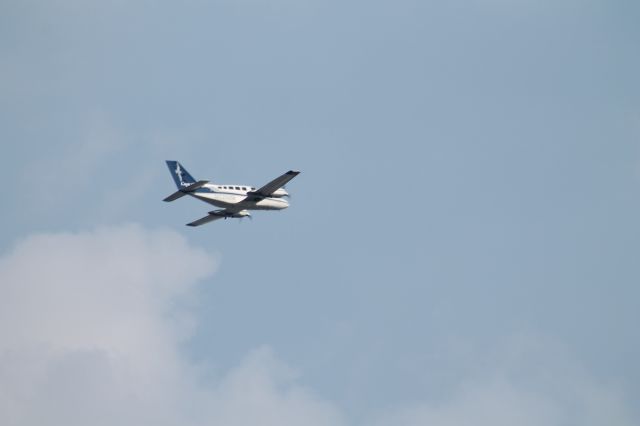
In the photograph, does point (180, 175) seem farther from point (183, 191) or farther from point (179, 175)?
point (183, 191)

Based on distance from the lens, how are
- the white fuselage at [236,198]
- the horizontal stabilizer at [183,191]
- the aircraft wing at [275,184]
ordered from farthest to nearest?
the white fuselage at [236,198]
the horizontal stabilizer at [183,191]
the aircraft wing at [275,184]

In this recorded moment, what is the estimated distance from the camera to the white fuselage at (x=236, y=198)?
476 feet

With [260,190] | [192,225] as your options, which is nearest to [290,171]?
[260,190]

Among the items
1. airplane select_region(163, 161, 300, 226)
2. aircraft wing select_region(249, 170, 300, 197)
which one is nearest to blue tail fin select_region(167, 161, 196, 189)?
airplane select_region(163, 161, 300, 226)

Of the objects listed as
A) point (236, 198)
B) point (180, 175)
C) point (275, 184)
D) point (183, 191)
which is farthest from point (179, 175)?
point (275, 184)

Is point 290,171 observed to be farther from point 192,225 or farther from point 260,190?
point 192,225

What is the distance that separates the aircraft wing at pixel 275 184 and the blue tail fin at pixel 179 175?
616 centimetres

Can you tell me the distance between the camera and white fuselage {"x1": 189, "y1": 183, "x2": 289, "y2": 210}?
145125mm

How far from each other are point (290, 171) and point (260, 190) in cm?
671

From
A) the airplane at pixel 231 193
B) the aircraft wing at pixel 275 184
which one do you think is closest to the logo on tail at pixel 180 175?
the airplane at pixel 231 193

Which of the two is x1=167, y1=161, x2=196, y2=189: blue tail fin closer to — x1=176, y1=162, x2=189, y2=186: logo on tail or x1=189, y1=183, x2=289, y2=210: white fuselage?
x1=176, y1=162, x2=189, y2=186: logo on tail

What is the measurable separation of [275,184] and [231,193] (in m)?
4.64

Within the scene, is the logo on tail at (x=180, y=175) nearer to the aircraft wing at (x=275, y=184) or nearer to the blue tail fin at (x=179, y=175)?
the blue tail fin at (x=179, y=175)

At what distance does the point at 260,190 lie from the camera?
145625mm
